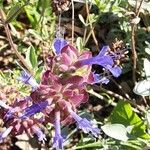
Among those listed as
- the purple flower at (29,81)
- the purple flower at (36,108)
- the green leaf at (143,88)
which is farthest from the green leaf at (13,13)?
the green leaf at (143,88)

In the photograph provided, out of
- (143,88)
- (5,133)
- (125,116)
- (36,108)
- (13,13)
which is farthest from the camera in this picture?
(125,116)

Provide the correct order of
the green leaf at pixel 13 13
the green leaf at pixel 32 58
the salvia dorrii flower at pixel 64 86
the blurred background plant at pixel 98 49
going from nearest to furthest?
the salvia dorrii flower at pixel 64 86 → the green leaf at pixel 13 13 → the green leaf at pixel 32 58 → the blurred background plant at pixel 98 49

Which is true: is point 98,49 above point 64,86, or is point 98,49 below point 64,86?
below

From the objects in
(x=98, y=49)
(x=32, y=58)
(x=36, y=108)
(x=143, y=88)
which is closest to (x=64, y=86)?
(x=36, y=108)

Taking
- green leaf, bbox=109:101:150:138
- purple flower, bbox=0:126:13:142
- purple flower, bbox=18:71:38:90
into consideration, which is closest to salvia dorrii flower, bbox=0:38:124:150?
purple flower, bbox=18:71:38:90

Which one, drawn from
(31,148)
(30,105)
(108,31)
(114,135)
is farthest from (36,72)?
(108,31)

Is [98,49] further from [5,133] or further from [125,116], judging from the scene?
[5,133]

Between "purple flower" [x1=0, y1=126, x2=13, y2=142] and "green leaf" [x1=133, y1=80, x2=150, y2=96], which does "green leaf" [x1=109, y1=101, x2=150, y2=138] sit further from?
"purple flower" [x1=0, y1=126, x2=13, y2=142]

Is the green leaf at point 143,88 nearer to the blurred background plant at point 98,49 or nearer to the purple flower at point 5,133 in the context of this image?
the blurred background plant at point 98,49
